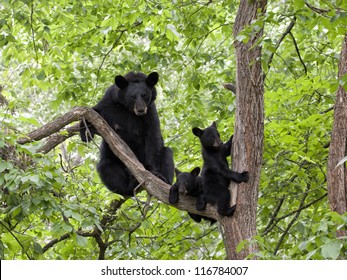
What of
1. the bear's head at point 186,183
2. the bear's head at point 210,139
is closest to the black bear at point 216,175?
the bear's head at point 210,139

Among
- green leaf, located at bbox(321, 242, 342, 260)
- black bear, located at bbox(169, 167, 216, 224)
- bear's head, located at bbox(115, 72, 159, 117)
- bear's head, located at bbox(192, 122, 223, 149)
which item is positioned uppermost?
bear's head, located at bbox(115, 72, 159, 117)

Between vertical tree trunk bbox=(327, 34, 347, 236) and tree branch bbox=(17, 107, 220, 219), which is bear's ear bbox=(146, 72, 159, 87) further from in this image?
vertical tree trunk bbox=(327, 34, 347, 236)

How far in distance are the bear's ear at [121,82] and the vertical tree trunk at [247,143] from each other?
2388mm

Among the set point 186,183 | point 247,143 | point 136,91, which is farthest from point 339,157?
point 136,91

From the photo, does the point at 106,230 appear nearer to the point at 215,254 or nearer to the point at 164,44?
the point at 215,254

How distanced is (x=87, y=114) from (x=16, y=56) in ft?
6.39

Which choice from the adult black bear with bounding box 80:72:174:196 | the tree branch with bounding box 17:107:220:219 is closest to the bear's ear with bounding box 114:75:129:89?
the adult black bear with bounding box 80:72:174:196

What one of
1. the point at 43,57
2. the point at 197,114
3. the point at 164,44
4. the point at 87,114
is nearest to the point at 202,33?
the point at 164,44

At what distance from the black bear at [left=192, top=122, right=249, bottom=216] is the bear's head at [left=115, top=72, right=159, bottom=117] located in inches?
47.4

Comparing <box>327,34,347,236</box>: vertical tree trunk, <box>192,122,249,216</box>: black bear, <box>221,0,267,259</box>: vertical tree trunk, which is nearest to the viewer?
<box>221,0,267,259</box>: vertical tree trunk

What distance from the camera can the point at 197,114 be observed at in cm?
974

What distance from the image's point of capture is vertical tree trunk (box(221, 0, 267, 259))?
632cm

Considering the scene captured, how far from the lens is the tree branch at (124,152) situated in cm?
694

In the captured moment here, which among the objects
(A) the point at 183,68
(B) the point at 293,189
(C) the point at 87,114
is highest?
(A) the point at 183,68
